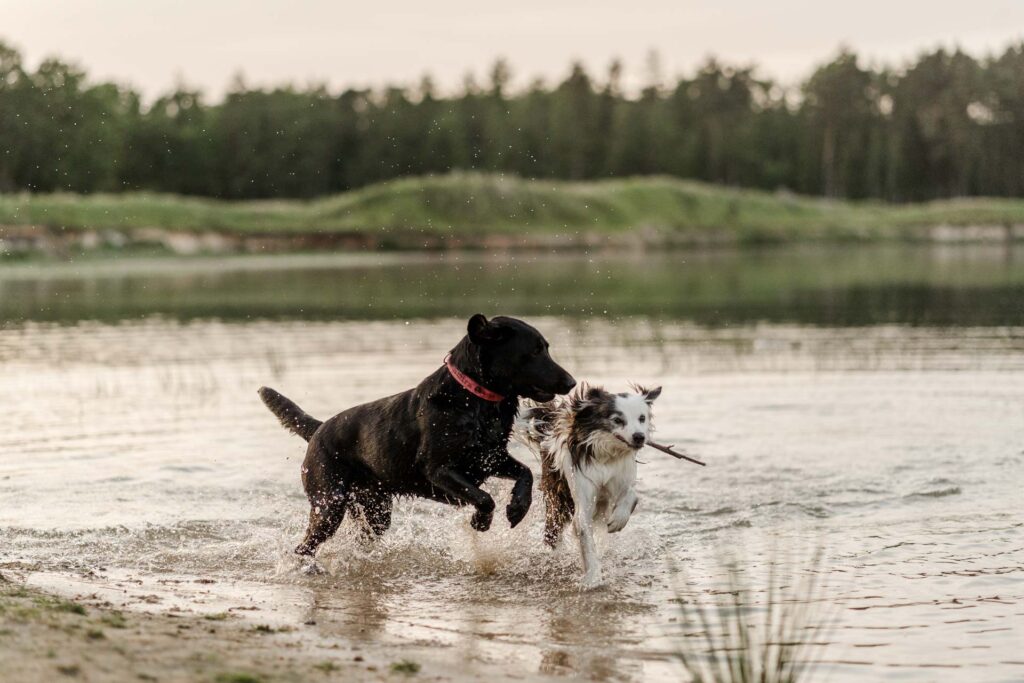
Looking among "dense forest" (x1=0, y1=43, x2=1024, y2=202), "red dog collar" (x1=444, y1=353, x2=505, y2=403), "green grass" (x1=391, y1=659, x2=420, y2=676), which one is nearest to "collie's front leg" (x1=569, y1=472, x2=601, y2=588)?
"red dog collar" (x1=444, y1=353, x2=505, y2=403)

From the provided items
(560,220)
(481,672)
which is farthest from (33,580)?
(560,220)

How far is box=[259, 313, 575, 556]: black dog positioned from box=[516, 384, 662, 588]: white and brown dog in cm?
25

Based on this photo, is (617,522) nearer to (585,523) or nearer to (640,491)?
(585,523)

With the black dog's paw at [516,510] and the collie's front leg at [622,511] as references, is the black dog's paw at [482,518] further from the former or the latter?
the collie's front leg at [622,511]

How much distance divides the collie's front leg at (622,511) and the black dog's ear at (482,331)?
4.53 ft

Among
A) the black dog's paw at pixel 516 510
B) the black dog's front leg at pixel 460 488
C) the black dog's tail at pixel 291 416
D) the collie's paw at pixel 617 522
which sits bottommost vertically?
the collie's paw at pixel 617 522

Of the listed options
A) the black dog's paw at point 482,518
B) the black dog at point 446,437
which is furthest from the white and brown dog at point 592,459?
the black dog's paw at point 482,518

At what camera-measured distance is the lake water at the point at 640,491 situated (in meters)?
7.12

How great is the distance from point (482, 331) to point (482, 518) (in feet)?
4.23

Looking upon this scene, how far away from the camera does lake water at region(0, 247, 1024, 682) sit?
7.12 meters

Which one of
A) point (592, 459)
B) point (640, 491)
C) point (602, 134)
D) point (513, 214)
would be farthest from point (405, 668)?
point (602, 134)

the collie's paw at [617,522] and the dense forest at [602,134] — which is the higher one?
the dense forest at [602,134]

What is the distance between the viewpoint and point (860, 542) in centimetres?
888

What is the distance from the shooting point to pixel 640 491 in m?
11.0
